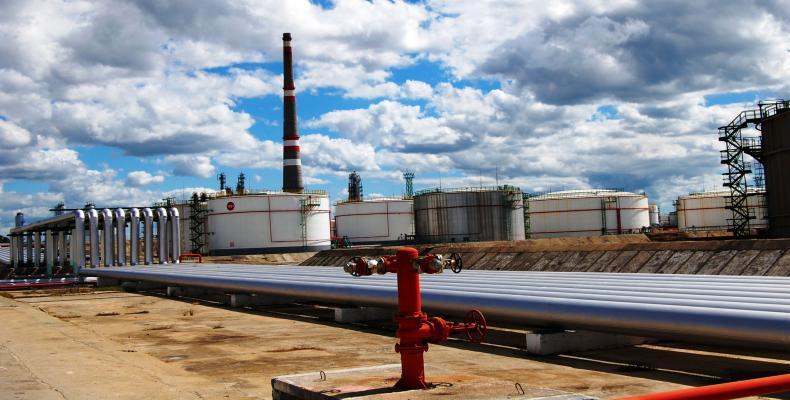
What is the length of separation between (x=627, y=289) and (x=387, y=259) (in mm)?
5466

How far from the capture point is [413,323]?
634 centimetres

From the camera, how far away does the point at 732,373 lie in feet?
27.4

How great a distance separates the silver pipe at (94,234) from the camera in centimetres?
3978

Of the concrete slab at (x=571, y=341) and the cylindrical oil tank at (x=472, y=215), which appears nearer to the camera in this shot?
the concrete slab at (x=571, y=341)

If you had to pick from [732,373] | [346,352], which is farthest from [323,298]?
[732,373]

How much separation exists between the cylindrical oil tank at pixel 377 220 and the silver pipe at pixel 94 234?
1300 inches

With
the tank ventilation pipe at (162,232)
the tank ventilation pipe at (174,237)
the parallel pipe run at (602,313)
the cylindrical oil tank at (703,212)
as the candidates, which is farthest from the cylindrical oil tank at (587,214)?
the parallel pipe run at (602,313)

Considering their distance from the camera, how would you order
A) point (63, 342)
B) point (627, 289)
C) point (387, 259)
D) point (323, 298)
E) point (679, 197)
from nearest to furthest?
point (387, 259), point (627, 289), point (63, 342), point (323, 298), point (679, 197)

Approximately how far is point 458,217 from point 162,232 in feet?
74.2

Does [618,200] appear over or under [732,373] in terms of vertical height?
over

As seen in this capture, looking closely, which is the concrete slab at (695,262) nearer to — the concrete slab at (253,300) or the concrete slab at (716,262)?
the concrete slab at (716,262)

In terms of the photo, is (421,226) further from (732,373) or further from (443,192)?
(732,373)

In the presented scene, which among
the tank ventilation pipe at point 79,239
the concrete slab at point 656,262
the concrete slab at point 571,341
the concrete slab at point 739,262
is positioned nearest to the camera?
the concrete slab at point 571,341

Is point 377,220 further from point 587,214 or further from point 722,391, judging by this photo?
point 722,391
